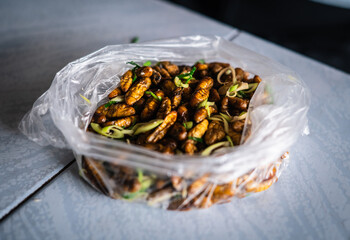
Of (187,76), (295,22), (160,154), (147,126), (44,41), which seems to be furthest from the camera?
(295,22)

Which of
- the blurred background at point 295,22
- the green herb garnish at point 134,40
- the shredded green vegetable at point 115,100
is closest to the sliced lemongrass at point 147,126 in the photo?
the shredded green vegetable at point 115,100

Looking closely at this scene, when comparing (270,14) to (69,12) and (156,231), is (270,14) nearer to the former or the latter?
(69,12)

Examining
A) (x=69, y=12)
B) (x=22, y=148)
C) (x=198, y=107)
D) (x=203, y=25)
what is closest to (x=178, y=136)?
Answer: (x=198, y=107)

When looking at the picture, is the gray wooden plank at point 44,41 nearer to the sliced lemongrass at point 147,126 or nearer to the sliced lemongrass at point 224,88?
the sliced lemongrass at point 147,126

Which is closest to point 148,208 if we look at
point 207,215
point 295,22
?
point 207,215

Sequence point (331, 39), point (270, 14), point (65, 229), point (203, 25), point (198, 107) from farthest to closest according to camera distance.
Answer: point (270, 14)
point (331, 39)
point (203, 25)
point (198, 107)
point (65, 229)

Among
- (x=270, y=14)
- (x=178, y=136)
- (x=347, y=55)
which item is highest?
(x=178, y=136)

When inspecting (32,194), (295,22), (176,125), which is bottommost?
(295,22)

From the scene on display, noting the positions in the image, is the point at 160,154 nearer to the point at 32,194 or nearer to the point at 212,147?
the point at 212,147
